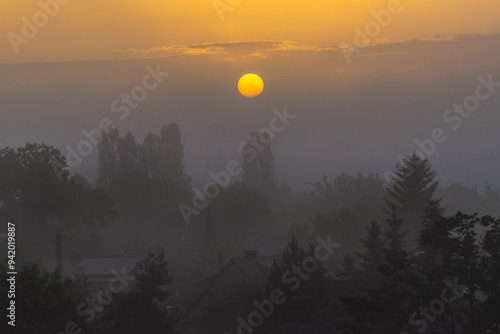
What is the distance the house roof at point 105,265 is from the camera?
84.2 meters

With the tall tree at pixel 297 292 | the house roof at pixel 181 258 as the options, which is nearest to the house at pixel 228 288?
the tall tree at pixel 297 292

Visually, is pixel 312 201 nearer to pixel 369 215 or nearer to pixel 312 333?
pixel 369 215

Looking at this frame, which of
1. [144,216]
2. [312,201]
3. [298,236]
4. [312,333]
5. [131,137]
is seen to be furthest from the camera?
[312,201]

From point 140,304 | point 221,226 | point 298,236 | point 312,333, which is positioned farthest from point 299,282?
point 221,226

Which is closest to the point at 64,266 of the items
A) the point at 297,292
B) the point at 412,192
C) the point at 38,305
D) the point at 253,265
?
the point at 253,265

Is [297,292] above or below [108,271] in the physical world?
below

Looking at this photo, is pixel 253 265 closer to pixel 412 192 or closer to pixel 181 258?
pixel 181 258

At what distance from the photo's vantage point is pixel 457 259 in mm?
34625

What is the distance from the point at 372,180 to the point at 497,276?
463 feet

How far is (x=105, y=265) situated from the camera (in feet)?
284

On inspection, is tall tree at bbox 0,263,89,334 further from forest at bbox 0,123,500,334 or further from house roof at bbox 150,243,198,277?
house roof at bbox 150,243,198,277

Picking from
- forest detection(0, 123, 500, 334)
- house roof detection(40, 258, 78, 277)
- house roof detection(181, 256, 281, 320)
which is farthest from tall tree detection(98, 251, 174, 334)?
house roof detection(40, 258, 78, 277)

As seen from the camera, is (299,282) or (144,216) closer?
(299,282)

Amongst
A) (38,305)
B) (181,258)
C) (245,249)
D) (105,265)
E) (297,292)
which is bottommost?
(38,305)
